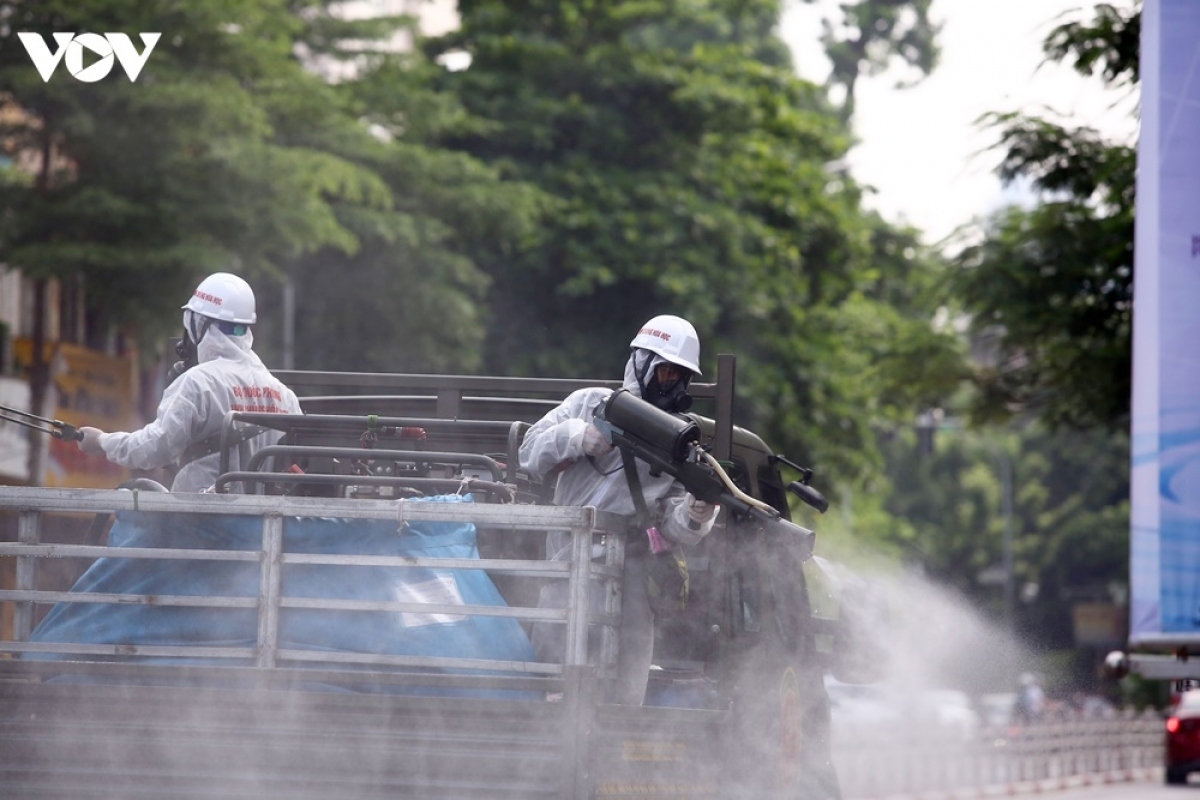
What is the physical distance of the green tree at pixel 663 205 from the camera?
24.8 meters

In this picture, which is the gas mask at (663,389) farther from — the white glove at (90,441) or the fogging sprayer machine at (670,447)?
the white glove at (90,441)

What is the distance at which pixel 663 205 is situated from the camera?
82.3 feet

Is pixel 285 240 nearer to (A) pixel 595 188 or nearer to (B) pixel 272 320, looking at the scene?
(B) pixel 272 320

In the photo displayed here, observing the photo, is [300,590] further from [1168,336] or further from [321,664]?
[1168,336]

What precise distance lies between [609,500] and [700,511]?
0.40 m

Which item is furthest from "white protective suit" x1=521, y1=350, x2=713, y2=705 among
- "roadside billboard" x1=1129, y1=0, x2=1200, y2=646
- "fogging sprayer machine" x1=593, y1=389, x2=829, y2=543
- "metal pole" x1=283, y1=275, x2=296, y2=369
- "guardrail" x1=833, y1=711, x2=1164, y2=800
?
"metal pole" x1=283, y1=275, x2=296, y2=369

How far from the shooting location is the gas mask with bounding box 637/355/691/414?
635 centimetres

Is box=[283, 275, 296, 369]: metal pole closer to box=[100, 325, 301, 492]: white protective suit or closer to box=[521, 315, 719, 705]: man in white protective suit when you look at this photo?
box=[100, 325, 301, 492]: white protective suit

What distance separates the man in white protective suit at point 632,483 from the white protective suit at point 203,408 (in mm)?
1183

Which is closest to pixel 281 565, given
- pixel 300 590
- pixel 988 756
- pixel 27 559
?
pixel 300 590

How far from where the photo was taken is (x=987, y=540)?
67.2 meters

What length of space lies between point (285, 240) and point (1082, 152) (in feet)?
24.6

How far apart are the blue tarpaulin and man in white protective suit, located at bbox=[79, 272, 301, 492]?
953mm

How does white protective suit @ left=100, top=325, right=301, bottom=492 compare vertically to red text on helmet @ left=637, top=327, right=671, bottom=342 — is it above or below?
below
